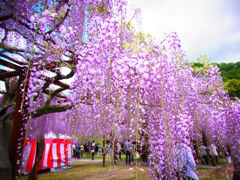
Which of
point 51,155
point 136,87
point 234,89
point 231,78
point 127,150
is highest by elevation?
point 231,78

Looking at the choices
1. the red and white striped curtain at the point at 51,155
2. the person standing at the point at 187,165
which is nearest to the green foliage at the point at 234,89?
the person standing at the point at 187,165

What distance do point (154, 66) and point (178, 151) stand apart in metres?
1.48

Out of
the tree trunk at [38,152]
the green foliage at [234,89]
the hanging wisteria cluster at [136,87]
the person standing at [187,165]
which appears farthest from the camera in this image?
the green foliage at [234,89]

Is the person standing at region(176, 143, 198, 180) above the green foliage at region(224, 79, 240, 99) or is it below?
below

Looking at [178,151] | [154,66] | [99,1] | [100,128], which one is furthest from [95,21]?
[178,151]

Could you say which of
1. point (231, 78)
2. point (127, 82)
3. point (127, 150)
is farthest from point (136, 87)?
point (231, 78)

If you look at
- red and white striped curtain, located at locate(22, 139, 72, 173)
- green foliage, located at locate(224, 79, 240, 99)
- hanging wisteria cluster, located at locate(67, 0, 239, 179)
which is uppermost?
green foliage, located at locate(224, 79, 240, 99)

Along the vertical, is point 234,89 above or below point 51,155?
above

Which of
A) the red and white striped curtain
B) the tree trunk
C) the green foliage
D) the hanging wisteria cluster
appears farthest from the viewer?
the green foliage

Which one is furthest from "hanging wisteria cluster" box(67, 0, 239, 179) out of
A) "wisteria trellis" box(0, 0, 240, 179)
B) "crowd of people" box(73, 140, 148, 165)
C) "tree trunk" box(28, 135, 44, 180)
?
"tree trunk" box(28, 135, 44, 180)

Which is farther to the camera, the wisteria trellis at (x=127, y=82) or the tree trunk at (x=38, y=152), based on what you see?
the tree trunk at (x=38, y=152)

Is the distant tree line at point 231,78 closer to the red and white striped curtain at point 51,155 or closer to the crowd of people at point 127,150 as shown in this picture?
the crowd of people at point 127,150

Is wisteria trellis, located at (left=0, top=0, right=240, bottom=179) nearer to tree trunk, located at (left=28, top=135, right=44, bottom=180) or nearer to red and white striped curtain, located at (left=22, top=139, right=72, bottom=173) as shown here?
tree trunk, located at (left=28, top=135, right=44, bottom=180)

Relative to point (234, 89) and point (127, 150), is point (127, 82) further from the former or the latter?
point (234, 89)
